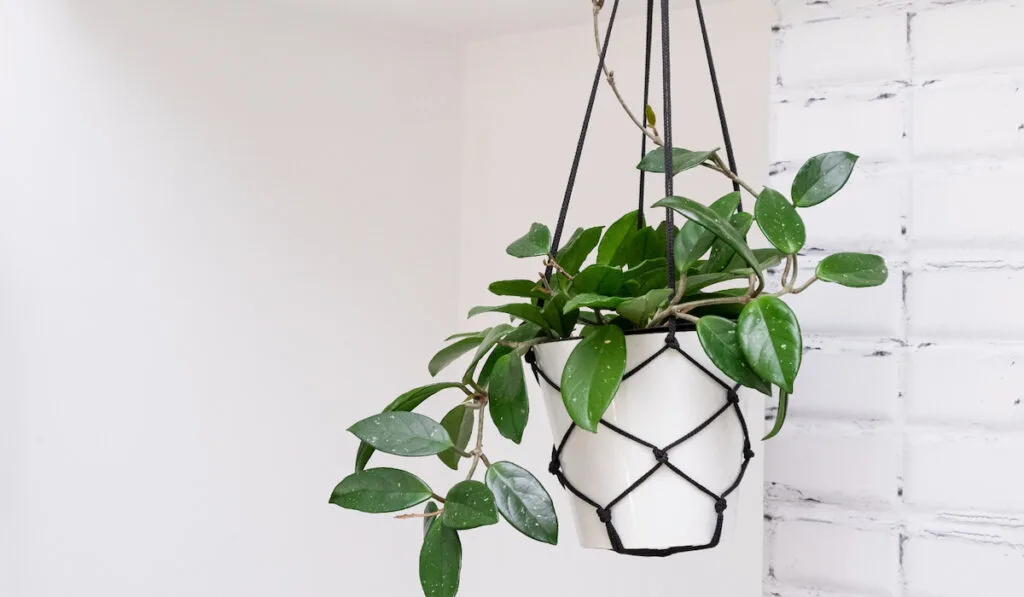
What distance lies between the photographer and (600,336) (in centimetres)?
65

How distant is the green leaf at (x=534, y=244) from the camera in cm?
71

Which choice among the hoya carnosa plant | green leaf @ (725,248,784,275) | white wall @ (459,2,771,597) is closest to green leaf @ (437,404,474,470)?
the hoya carnosa plant

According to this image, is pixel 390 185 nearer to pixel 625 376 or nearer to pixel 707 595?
pixel 707 595

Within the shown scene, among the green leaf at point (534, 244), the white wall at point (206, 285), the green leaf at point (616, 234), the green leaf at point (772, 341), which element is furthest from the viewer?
the white wall at point (206, 285)

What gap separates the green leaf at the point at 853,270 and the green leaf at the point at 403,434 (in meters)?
0.30

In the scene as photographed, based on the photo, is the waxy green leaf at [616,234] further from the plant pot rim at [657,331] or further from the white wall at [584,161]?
the white wall at [584,161]

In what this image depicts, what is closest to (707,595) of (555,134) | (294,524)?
(294,524)

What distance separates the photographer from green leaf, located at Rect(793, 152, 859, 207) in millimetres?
689

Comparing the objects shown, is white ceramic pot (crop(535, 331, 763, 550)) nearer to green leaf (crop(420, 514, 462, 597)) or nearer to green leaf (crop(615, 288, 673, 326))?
green leaf (crop(615, 288, 673, 326))

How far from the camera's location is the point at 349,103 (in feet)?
7.70

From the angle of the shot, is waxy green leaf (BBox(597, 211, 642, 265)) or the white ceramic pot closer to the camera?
the white ceramic pot

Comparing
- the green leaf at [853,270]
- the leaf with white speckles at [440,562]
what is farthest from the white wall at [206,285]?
the green leaf at [853,270]

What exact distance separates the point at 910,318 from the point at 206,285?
152 cm

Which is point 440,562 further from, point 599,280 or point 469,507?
point 599,280
